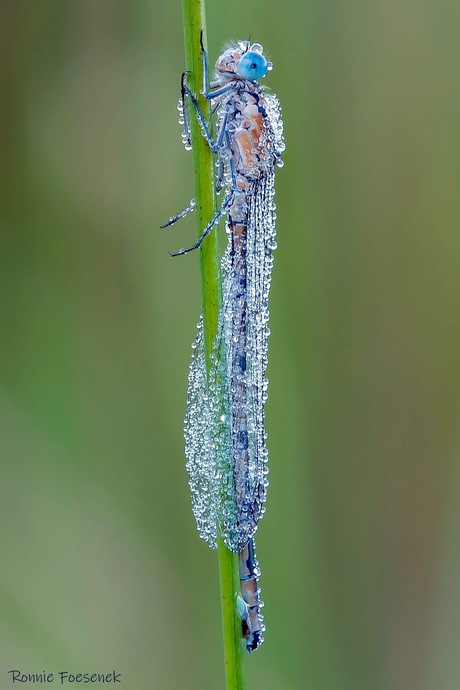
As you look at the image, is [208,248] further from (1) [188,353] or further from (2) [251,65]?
(1) [188,353]

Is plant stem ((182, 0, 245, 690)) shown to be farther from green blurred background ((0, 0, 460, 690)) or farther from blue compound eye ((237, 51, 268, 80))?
green blurred background ((0, 0, 460, 690))

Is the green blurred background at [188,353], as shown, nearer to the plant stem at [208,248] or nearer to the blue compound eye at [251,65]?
the blue compound eye at [251,65]

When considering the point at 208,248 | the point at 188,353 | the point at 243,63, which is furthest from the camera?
the point at 188,353

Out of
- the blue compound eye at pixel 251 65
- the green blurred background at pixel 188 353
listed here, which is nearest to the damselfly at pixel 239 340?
the blue compound eye at pixel 251 65

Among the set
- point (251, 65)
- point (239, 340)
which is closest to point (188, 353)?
point (239, 340)

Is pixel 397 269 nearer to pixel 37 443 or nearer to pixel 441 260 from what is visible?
pixel 441 260

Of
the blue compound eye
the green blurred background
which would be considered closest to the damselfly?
the blue compound eye
